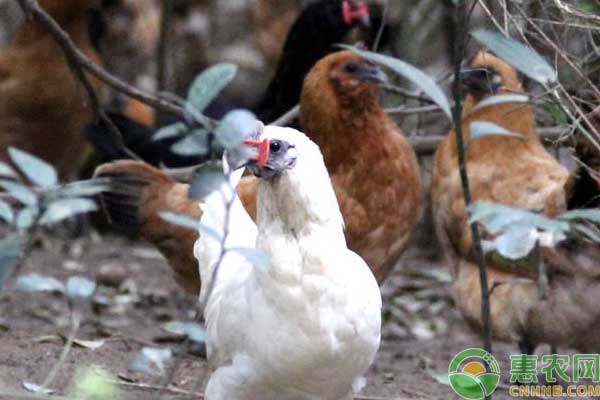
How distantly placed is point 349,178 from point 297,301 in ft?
5.14

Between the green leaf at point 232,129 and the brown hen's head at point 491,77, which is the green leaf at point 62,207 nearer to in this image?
the green leaf at point 232,129

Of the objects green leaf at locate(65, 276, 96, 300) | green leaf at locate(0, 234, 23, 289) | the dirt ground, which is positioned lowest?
the dirt ground

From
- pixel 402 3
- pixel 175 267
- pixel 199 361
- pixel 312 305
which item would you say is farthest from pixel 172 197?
pixel 402 3

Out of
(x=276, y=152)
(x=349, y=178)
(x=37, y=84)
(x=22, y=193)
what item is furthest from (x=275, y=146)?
(x=37, y=84)

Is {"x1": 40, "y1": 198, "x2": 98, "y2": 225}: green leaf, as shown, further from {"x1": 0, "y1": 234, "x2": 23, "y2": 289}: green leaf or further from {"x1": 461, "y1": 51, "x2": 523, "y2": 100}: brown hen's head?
{"x1": 461, "y1": 51, "x2": 523, "y2": 100}: brown hen's head

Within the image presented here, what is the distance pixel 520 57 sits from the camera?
229 cm

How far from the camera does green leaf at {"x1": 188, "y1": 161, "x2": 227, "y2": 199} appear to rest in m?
2.03

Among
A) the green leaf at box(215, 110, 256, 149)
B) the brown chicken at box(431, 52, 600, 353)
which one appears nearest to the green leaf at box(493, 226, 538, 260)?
the green leaf at box(215, 110, 256, 149)

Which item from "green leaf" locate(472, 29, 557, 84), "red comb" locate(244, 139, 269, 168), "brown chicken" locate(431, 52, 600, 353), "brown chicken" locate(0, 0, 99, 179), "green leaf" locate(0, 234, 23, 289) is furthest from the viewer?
"brown chicken" locate(0, 0, 99, 179)

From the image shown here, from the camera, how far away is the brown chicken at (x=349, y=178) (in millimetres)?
4270

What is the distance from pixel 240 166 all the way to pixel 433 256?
484cm

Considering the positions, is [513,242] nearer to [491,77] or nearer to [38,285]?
[38,285]

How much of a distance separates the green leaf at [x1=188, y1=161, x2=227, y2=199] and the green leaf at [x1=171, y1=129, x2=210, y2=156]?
0.05m

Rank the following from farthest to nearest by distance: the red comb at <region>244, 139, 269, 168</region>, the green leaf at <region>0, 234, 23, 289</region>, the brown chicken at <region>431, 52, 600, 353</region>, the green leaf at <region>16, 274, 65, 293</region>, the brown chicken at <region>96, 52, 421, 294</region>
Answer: the brown chicken at <region>96, 52, 421, 294</region>, the brown chicken at <region>431, 52, 600, 353</region>, the red comb at <region>244, 139, 269, 168</region>, the green leaf at <region>16, 274, 65, 293</region>, the green leaf at <region>0, 234, 23, 289</region>
